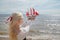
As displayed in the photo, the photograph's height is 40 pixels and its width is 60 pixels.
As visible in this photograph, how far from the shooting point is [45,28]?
2.66 meters

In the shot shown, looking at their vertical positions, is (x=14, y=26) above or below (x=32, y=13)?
below

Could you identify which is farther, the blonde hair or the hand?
the hand

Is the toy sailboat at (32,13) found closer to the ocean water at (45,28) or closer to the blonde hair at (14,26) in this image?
the ocean water at (45,28)

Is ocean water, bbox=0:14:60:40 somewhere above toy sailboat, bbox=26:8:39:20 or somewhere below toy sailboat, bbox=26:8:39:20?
below

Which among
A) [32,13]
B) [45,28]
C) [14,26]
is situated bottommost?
[45,28]

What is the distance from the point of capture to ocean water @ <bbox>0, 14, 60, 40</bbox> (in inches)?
103

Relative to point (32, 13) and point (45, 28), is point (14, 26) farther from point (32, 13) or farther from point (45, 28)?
point (45, 28)

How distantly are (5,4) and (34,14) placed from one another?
63 centimetres

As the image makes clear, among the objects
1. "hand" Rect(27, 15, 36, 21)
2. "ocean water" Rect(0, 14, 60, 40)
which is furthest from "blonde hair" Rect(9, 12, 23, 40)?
"ocean water" Rect(0, 14, 60, 40)

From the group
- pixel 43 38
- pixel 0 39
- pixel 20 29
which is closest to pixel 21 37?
pixel 20 29

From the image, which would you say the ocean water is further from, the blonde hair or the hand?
the blonde hair

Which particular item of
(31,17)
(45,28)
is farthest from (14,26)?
(45,28)

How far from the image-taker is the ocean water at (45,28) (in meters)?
2.62

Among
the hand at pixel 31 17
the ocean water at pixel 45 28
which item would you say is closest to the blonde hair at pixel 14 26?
the hand at pixel 31 17
